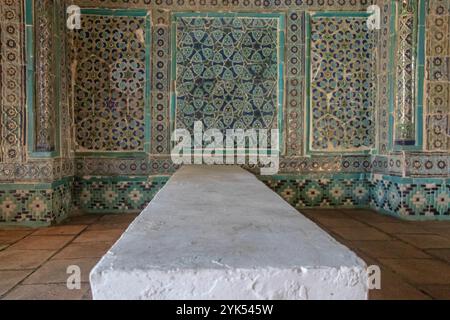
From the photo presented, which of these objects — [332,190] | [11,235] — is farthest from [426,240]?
[11,235]

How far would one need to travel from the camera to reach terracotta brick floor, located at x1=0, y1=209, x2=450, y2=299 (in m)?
2.06

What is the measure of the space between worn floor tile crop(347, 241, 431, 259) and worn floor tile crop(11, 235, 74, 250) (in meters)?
2.05

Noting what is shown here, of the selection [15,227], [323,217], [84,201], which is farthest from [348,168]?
[15,227]

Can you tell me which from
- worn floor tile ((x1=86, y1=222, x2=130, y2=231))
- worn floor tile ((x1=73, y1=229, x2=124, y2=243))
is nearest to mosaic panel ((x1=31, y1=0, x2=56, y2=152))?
worn floor tile ((x1=86, y1=222, x2=130, y2=231))

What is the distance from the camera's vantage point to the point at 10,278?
2225mm

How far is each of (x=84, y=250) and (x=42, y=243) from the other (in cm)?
43

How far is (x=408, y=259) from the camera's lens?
254 cm

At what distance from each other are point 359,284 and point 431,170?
10.8 ft

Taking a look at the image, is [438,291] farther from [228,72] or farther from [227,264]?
[228,72]

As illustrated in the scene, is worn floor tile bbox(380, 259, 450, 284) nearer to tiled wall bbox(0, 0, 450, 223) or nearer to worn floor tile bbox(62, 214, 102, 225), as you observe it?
tiled wall bbox(0, 0, 450, 223)

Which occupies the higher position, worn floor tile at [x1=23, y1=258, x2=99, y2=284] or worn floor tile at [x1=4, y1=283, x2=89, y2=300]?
worn floor tile at [x1=4, y1=283, x2=89, y2=300]

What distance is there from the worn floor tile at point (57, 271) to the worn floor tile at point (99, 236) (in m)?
0.52

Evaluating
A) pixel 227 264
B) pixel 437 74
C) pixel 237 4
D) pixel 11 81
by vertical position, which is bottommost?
pixel 227 264
